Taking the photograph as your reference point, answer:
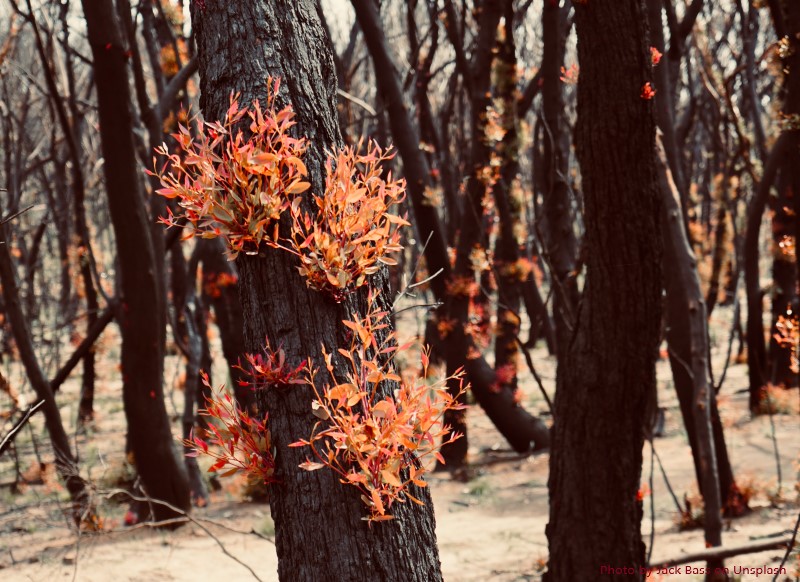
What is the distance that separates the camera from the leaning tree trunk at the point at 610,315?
9.39 feet

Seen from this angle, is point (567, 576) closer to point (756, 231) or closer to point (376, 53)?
point (376, 53)

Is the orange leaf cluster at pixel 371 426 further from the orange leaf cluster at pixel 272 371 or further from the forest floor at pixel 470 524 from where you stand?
the forest floor at pixel 470 524

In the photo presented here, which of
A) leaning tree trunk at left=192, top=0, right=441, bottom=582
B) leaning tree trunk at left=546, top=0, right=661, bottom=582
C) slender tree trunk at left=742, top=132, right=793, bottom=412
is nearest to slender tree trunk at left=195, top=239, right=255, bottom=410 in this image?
leaning tree trunk at left=546, top=0, right=661, bottom=582

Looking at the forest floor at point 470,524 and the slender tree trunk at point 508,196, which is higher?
the slender tree trunk at point 508,196

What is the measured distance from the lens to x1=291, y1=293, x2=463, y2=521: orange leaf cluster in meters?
1.54

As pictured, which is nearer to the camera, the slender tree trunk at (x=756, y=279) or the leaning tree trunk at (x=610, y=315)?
the leaning tree trunk at (x=610, y=315)

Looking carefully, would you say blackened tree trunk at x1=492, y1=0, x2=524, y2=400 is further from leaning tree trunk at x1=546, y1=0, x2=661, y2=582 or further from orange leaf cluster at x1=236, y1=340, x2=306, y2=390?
orange leaf cluster at x1=236, y1=340, x2=306, y2=390

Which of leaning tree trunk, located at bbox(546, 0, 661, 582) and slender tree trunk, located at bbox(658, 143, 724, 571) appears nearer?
leaning tree trunk, located at bbox(546, 0, 661, 582)

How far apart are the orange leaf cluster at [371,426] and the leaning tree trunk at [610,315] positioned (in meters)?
1.52

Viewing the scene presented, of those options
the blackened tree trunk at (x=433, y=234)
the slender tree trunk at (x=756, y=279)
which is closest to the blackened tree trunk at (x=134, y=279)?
the blackened tree trunk at (x=433, y=234)

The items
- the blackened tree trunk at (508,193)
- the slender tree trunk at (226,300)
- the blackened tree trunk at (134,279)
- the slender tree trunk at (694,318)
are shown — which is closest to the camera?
the slender tree trunk at (694,318)

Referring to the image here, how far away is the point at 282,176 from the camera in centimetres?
163

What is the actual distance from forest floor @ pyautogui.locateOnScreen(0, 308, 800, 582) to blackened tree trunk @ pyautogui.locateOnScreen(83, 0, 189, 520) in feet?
1.65

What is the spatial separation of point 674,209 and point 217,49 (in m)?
3.06
